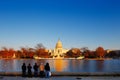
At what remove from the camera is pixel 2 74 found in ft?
102

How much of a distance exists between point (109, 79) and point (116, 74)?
4.63 m

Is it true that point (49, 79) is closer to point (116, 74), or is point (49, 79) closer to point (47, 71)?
point (47, 71)

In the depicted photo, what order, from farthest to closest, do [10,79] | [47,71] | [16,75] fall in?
[16,75] < [47,71] < [10,79]

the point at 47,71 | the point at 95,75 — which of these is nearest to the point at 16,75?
the point at 47,71

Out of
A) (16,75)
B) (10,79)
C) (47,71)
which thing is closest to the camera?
(10,79)

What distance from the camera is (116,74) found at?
1204 inches

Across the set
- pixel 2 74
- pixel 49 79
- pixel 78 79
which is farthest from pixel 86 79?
pixel 2 74

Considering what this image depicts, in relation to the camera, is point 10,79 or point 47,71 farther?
point 47,71

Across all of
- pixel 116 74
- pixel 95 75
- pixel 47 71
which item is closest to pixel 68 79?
pixel 47 71

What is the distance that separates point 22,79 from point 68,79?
14.8ft

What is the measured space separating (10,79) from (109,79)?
9.69 meters

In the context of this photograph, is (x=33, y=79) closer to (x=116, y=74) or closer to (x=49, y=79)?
(x=49, y=79)

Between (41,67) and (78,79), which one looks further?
(41,67)

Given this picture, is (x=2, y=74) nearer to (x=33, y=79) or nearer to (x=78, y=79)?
(x=33, y=79)
